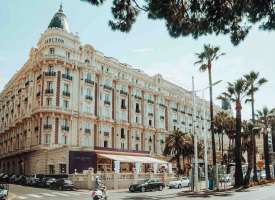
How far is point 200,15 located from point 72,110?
4450 cm

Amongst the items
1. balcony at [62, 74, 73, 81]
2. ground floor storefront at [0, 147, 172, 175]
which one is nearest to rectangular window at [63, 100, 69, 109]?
balcony at [62, 74, 73, 81]

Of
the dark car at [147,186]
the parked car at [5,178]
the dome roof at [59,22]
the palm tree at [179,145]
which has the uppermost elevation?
the dome roof at [59,22]

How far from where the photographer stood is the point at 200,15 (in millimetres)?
10688

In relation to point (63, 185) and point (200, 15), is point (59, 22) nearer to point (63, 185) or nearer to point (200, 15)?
point (63, 185)

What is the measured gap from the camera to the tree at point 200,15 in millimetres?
10008

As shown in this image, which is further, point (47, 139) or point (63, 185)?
point (47, 139)

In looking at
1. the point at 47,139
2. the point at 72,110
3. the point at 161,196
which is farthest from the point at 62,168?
the point at 161,196

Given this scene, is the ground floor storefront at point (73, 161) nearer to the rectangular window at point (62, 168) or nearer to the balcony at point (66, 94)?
the rectangular window at point (62, 168)

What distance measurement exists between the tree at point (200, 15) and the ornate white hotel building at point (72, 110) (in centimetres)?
3481

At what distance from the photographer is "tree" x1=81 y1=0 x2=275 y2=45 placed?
10.0 meters

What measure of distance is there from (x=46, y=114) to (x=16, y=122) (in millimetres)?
14136

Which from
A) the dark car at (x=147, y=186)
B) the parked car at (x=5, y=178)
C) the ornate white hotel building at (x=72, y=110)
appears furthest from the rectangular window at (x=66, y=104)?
the dark car at (x=147, y=186)

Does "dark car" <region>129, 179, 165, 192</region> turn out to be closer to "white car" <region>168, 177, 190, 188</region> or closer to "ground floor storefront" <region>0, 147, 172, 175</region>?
"white car" <region>168, 177, 190, 188</region>

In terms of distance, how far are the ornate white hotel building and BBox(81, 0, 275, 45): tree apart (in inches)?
1371
